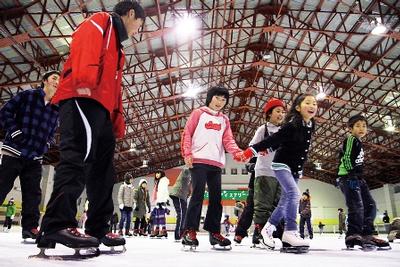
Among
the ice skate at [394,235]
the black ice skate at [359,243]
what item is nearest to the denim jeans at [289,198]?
the black ice skate at [359,243]

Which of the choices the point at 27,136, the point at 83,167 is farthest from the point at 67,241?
the point at 27,136

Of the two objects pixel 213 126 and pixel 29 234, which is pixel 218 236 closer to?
pixel 213 126

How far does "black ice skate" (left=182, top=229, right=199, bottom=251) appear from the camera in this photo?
3101 mm

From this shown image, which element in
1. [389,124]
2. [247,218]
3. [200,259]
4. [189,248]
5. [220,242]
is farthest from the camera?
[389,124]

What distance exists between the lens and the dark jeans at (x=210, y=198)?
132 inches

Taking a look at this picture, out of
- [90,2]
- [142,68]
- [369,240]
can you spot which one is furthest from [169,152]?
[369,240]

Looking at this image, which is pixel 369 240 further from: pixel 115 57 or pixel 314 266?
pixel 115 57

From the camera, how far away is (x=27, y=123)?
3.47 meters

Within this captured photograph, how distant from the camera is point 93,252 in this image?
2.08 meters

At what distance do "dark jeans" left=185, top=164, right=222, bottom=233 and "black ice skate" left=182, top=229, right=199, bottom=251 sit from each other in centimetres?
7

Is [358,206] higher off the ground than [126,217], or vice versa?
[358,206]

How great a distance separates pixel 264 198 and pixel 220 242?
953 millimetres

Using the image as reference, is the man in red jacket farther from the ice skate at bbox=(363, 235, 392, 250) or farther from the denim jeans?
the ice skate at bbox=(363, 235, 392, 250)

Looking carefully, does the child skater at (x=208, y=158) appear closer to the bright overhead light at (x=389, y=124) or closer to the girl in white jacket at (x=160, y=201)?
the girl in white jacket at (x=160, y=201)
